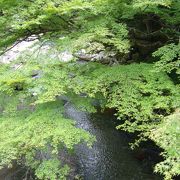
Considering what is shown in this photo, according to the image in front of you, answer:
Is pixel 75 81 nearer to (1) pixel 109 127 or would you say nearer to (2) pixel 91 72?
(2) pixel 91 72

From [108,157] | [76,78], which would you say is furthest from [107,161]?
[76,78]

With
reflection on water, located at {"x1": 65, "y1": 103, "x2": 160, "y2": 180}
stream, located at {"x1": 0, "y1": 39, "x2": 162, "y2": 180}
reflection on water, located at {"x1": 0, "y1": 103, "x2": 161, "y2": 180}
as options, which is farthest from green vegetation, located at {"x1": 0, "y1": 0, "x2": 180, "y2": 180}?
reflection on water, located at {"x1": 65, "y1": 103, "x2": 160, "y2": 180}

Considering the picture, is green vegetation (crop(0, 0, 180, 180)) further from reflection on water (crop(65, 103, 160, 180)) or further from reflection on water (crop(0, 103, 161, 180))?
→ reflection on water (crop(65, 103, 160, 180))

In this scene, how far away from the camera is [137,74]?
297 inches

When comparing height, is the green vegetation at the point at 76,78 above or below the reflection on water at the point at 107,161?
above

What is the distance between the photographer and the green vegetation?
6.96m

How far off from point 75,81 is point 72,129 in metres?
1.18

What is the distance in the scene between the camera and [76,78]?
303 inches

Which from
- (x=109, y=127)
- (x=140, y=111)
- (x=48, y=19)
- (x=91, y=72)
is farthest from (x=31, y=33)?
(x=109, y=127)

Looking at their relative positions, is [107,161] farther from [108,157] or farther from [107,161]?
[108,157]

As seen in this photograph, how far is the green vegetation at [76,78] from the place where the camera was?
274 inches

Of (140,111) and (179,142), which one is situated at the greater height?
(179,142)

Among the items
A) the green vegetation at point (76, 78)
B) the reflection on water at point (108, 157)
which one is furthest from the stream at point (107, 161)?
the green vegetation at point (76, 78)

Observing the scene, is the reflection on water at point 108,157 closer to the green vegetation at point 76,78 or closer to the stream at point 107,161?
the stream at point 107,161
